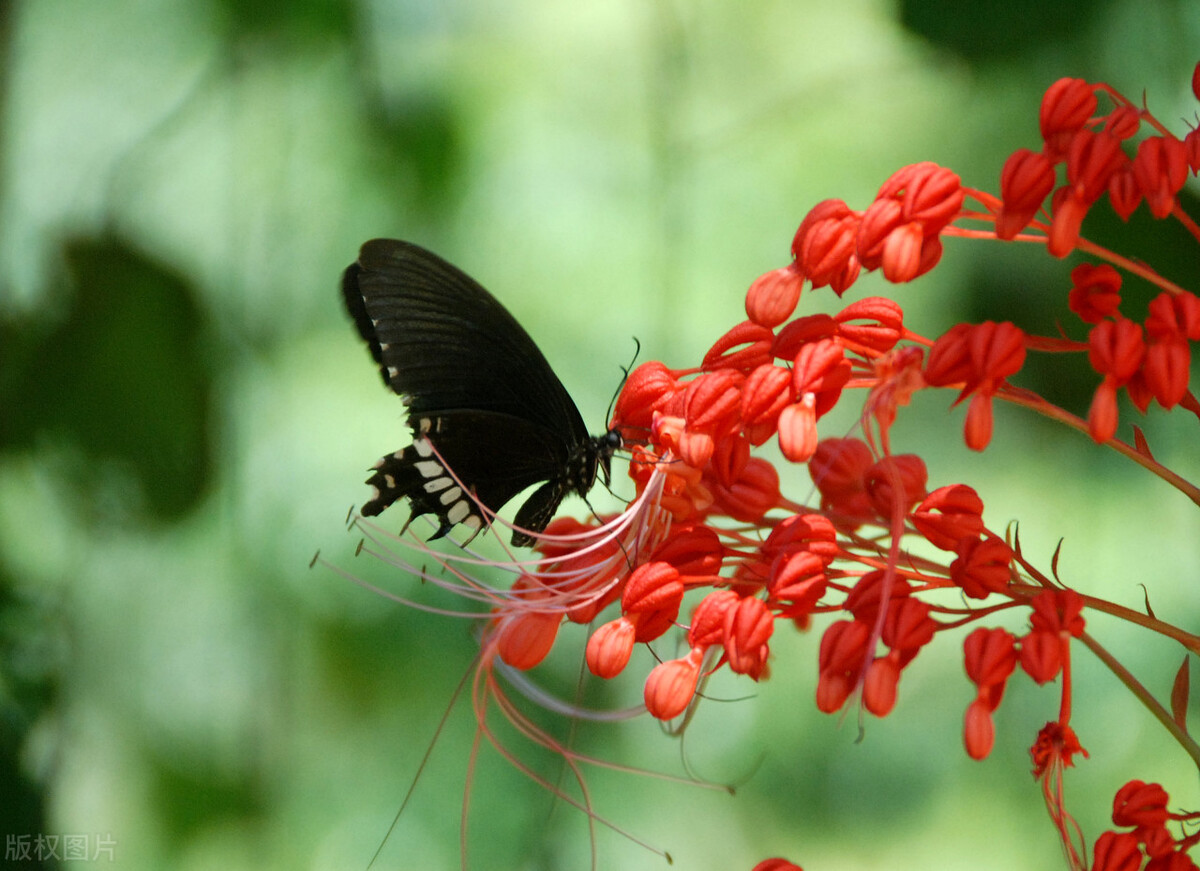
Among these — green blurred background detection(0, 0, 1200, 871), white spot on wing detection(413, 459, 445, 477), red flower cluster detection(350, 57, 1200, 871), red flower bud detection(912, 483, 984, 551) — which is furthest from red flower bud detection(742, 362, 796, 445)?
green blurred background detection(0, 0, 1200, 871)

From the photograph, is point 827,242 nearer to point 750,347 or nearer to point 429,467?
point 750,347

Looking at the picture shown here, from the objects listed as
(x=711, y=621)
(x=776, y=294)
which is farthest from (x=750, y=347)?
(x=711, y=621)

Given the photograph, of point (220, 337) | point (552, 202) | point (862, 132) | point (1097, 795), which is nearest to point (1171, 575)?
point (1097, 795)

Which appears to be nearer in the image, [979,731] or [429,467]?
[979,731]

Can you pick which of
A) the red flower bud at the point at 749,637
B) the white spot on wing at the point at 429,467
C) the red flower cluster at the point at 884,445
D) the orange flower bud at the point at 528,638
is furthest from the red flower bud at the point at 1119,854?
the white spot on wing at the point at 429,467

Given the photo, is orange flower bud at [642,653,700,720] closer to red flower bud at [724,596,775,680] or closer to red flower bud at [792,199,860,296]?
red flower bud at [724,596,775,680]

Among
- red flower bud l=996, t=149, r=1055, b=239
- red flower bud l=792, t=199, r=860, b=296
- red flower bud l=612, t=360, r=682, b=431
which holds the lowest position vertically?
red flower bud l=612, t=360, r=682, b=431

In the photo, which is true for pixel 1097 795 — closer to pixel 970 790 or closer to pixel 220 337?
pixel 970 790
